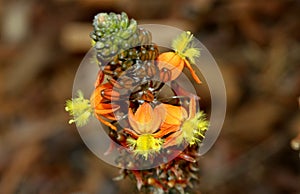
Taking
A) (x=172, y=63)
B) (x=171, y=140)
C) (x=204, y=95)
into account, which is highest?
(x=172, y=63)

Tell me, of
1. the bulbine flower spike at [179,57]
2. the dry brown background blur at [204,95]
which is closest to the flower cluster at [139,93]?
the bulbine flower spike at [179,57]

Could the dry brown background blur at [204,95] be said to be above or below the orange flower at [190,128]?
below

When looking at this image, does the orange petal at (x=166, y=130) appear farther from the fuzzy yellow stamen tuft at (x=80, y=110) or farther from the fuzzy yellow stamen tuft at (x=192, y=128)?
the fuzzy yellow stamen tuft at (x=80, y=110)

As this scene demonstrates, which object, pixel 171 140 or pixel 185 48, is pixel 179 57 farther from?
pixel 171 140

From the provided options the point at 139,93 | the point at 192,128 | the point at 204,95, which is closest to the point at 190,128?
the point at 192,128

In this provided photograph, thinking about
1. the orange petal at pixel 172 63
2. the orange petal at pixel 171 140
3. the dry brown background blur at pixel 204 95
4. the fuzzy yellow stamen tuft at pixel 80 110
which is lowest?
the dry brown background blur at pixel 204 95

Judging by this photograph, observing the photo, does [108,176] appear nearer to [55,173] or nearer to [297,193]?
[55,173]
